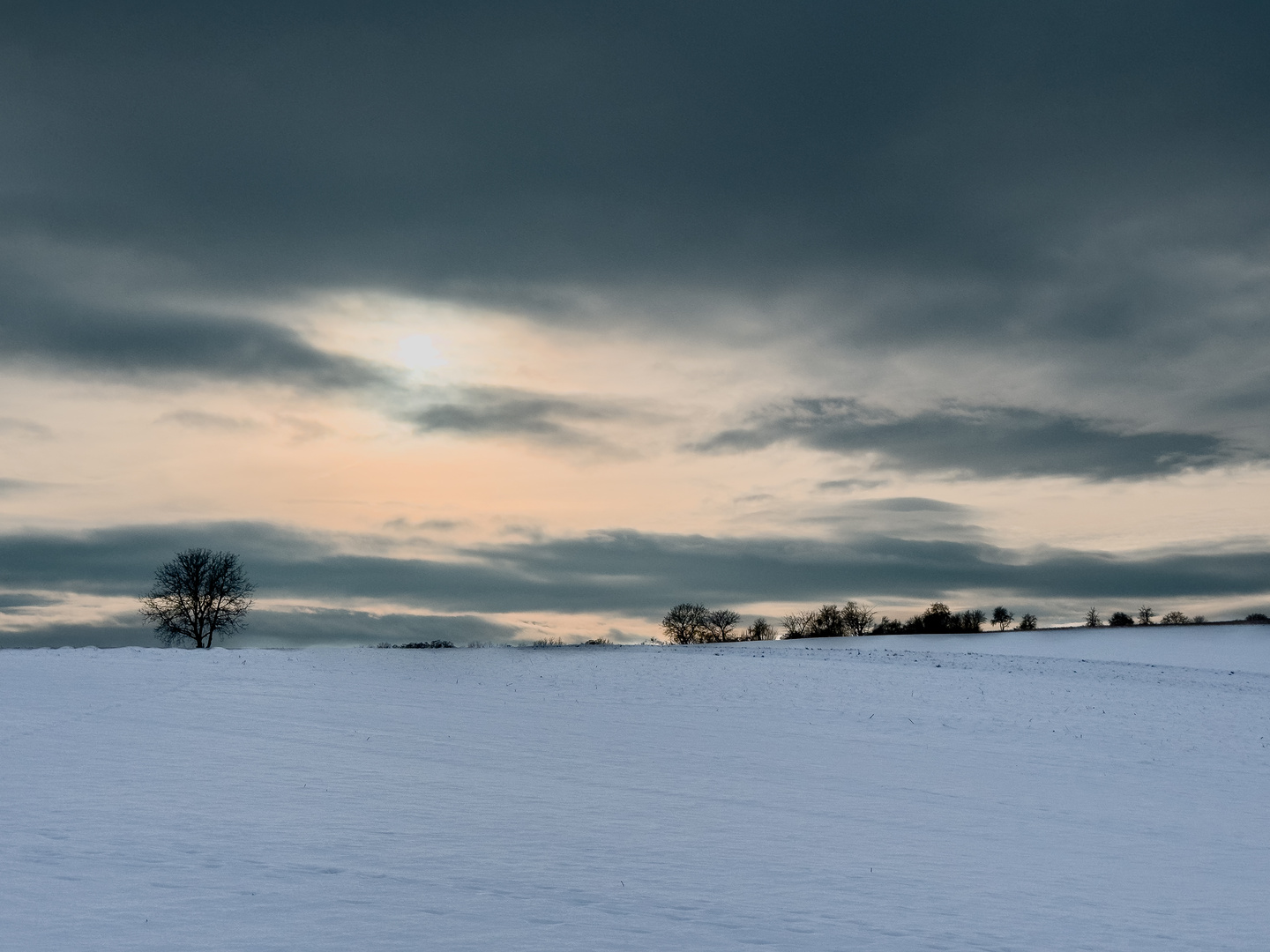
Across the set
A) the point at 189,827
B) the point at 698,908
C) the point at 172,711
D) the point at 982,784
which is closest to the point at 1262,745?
the point at 982,784

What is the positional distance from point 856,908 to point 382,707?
19133mm

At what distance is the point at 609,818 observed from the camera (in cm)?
1616

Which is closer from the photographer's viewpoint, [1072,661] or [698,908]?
[698,908]

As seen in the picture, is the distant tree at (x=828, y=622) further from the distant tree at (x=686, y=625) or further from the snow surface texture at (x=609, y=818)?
the snow surface texture at (x=609, y=818)

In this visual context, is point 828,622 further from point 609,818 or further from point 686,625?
point 609,818

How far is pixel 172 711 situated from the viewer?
25.6 m

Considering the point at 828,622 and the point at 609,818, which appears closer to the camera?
the point at 609,818

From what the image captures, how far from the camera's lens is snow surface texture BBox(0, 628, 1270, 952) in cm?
1104

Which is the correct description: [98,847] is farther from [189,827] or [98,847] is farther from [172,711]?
[172,711]

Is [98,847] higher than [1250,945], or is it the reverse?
[98,847]

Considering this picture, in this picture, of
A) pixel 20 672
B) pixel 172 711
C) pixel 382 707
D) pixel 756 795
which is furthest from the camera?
pixel 20 672

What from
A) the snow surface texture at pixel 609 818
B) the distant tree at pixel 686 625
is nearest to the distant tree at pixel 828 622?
the distant tree at pixel 686 625

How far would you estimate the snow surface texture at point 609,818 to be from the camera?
1104 cm

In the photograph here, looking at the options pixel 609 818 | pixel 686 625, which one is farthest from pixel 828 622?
pixel 609 818
